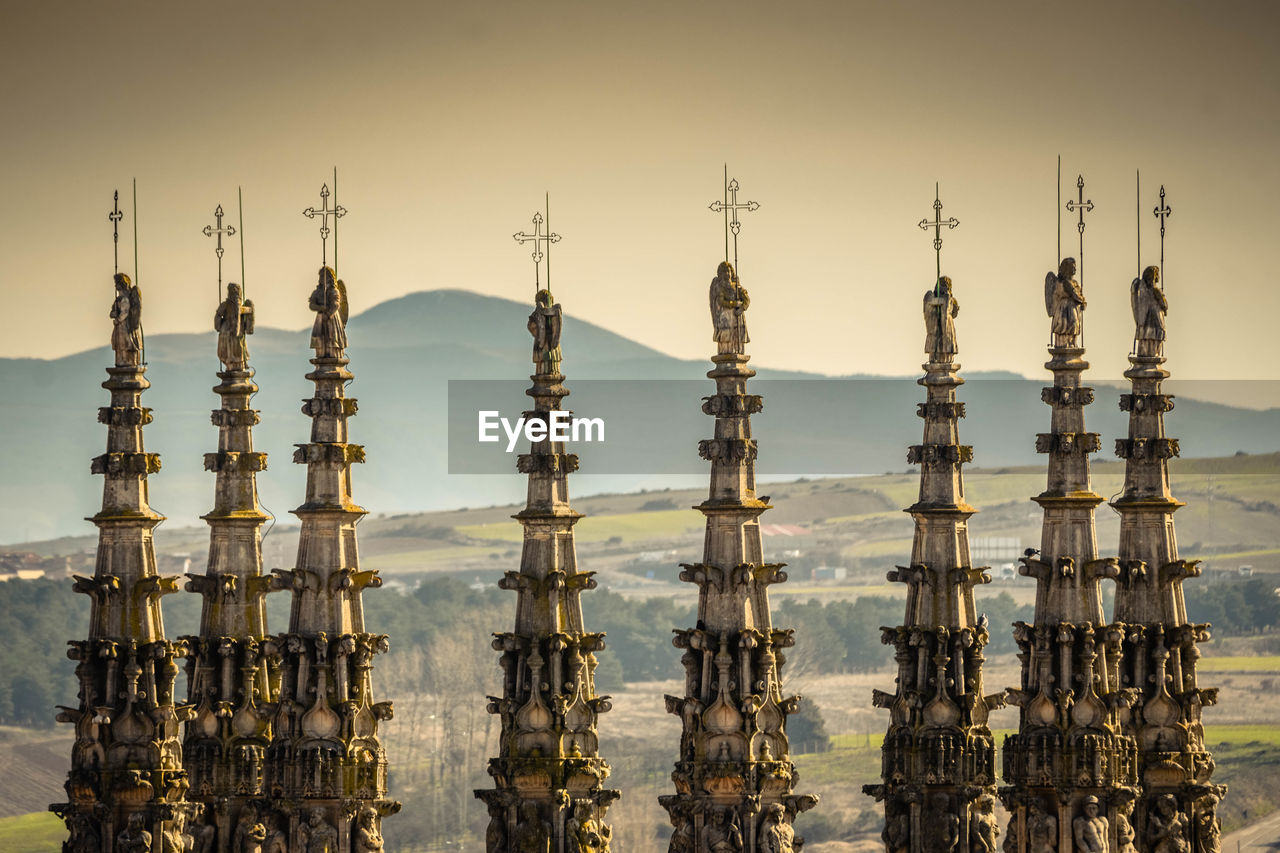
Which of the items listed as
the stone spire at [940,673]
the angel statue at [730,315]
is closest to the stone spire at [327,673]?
the angel statue at [730,315]

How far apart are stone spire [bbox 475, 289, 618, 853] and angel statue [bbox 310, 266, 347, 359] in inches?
178

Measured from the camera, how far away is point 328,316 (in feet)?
249

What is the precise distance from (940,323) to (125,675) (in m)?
19.7

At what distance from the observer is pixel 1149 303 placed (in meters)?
77.1

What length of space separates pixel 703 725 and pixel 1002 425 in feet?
244

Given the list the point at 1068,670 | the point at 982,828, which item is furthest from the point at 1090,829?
the point at 1068,670

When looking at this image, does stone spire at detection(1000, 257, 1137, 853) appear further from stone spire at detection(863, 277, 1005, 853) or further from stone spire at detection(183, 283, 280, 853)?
stone spire at detection(183, 283, 280, 853)

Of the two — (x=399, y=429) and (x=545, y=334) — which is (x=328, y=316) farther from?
(x=399, y=429)

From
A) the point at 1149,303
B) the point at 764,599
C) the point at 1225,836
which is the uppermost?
the point at 1149,303

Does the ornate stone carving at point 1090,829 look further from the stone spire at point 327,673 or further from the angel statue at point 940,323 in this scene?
the stone spire at point 327,673

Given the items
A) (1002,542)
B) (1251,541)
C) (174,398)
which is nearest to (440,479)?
(174,398)

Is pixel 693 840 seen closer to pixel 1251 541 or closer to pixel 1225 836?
pixel 1225 836

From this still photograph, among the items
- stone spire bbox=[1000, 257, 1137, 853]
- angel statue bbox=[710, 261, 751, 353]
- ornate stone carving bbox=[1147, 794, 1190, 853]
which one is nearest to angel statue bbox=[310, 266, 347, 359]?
angel statue bbox=[710, 261, 751, 353]

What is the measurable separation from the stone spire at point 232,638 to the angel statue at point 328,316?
2.67 meters
